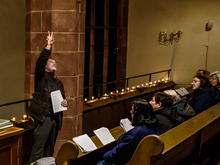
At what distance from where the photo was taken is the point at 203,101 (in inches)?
177

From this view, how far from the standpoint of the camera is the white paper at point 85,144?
2648mm

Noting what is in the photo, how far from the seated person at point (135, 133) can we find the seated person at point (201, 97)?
2.25 metres

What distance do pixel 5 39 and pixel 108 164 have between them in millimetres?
4290

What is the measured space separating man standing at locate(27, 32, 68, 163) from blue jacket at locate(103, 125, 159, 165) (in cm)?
136

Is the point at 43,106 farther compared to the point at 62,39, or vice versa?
the point at 62,39

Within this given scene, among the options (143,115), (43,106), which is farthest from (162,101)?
(43,106)

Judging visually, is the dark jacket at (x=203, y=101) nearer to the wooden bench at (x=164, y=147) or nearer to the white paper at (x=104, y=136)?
the wooden bench at (x=164, y=147)

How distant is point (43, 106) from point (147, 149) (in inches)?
71.5

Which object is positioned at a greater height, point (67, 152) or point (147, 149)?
point (147, 149)

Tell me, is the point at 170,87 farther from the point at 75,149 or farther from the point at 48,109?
the point at 75,149

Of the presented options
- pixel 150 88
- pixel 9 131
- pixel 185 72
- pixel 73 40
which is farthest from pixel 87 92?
pixel 9 131

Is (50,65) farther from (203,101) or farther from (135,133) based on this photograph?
(203,101)

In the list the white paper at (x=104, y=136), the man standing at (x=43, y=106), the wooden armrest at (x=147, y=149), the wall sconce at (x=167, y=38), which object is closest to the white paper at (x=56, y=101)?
the man standing at (x=43, y=106)

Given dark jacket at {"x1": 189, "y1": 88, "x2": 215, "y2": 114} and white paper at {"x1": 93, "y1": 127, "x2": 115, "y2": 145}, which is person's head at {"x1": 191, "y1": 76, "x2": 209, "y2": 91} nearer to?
dark jacket at {"x1": 189, "y1": 88, "x2": 215, "y2": 114}
